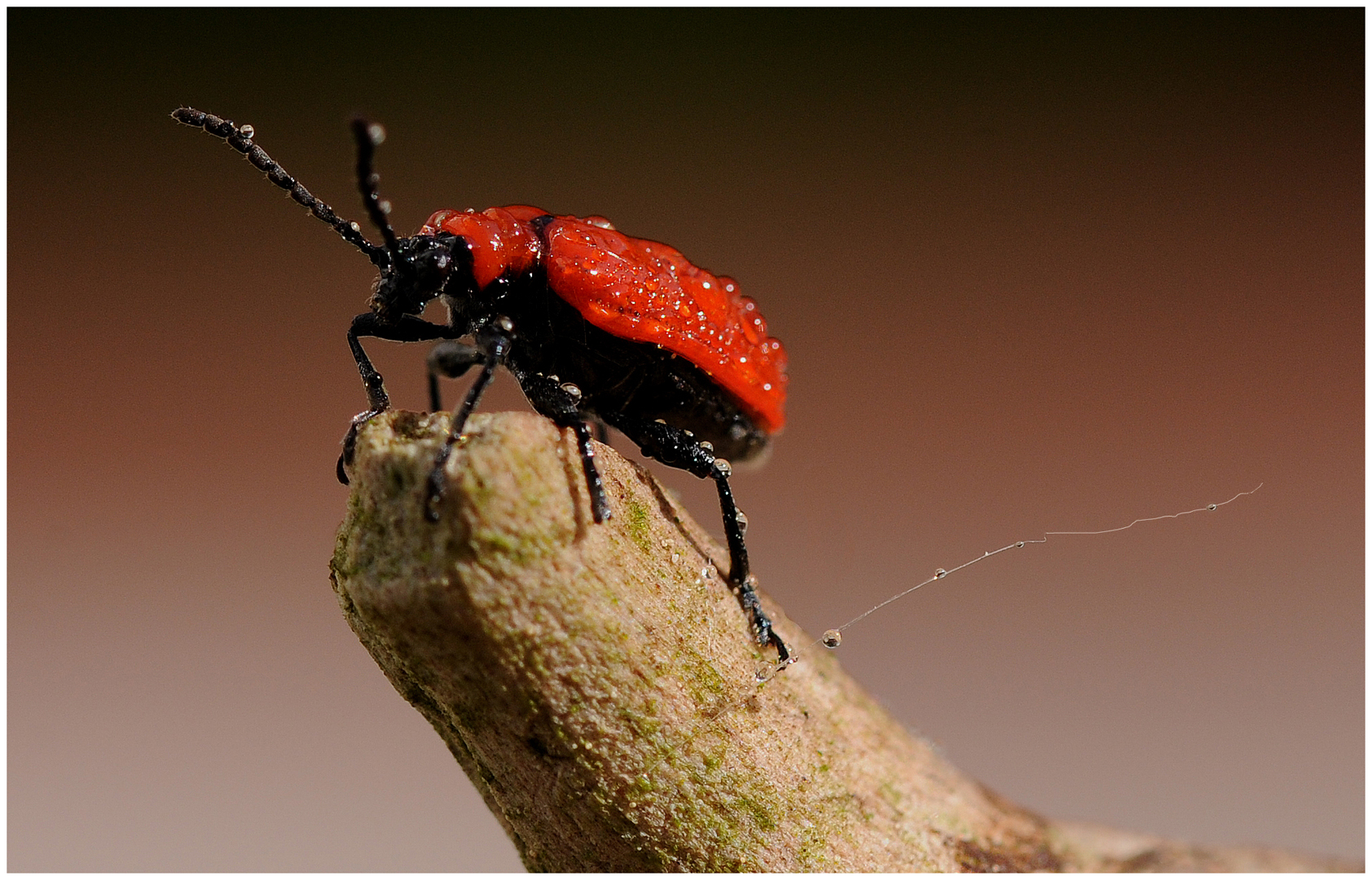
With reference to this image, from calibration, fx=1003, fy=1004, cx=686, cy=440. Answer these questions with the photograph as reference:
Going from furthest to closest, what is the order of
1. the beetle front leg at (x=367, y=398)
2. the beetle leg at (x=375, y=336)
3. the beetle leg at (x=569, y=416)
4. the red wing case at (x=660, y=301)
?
the red wing case at (x=660, y=301), the beetle leg at (x=375, y=336), the beetle front leg at (x=367, y=398), the beetle leg at (x=569, y=416)

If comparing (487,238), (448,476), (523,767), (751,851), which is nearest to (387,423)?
(448,476)

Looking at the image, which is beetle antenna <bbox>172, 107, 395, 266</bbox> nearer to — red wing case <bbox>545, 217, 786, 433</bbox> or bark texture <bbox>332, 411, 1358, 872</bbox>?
red wing case <bbox>545, 217, 786, 433</bbox>

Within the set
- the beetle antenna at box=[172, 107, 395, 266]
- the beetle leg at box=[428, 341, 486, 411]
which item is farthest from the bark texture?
the beetle antenna at box=[172, 107, 395, 266]

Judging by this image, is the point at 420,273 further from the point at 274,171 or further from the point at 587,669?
the point at 587,669

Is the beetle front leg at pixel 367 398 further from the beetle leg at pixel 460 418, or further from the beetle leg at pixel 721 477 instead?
the beetle leg at pixel 721 477

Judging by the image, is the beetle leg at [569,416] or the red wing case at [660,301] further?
the red wing case at [660,301]

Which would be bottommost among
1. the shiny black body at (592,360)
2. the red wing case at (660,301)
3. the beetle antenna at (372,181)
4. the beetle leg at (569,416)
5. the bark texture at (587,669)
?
the bark texture at (587,669)

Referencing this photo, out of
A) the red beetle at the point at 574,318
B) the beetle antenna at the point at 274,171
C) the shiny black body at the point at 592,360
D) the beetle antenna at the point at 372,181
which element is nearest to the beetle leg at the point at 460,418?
the red beetle at the point at 574,318

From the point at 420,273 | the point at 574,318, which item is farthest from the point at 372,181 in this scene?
the point at 574,318
